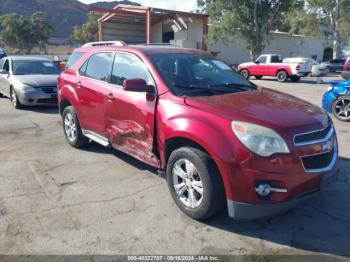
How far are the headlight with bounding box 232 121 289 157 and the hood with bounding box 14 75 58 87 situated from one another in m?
8.21

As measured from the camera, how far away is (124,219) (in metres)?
4.07

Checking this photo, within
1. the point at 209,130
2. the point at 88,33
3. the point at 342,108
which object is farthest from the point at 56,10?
the point at 209,130

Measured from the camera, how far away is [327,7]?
33031 millimetres

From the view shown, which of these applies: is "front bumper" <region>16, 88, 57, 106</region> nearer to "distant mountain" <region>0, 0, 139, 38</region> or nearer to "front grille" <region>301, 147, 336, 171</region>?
"front grille" <region>301, 147, 336, 171</region>

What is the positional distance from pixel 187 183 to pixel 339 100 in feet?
21.8

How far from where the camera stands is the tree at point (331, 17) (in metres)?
32.9

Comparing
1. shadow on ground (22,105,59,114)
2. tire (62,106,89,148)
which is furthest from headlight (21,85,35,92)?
tire (62,106,89,148)

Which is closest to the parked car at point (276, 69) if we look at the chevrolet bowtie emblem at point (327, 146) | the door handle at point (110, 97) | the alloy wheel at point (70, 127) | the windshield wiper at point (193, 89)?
the alloy wheel at point (70, 127)

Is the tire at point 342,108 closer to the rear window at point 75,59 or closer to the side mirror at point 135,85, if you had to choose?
the rear window at point 75,59

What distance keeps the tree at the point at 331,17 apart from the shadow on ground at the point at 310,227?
108 ft

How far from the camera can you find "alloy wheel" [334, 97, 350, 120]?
9.09 meters

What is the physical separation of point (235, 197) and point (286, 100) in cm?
152

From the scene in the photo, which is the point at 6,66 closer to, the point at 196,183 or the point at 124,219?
the point at 124,219

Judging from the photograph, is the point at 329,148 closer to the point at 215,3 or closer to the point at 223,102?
the point at 223,102
